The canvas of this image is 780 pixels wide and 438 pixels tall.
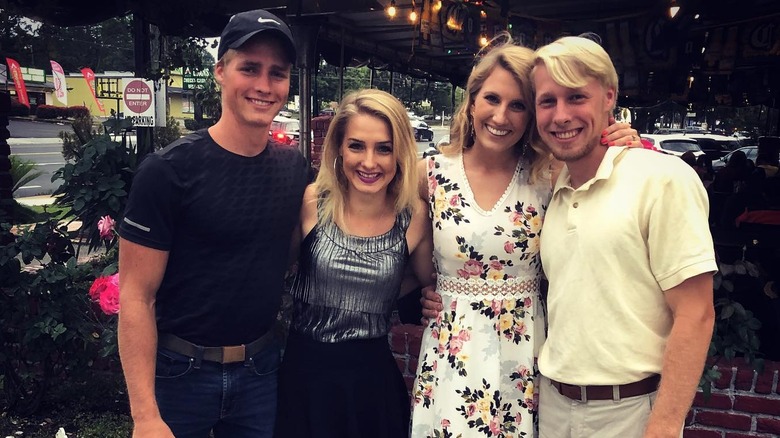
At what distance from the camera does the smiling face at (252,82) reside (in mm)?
1838

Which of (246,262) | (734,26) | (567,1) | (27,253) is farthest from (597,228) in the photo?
(734,26)

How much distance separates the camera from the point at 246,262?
1849 mm

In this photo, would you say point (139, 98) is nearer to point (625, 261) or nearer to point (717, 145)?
Result: point (625, 261)

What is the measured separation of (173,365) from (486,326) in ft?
3.42

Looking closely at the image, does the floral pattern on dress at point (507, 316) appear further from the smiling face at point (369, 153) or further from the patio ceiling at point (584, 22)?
the patio ceiling at point (584, 22)

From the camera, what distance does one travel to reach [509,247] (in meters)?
1.97

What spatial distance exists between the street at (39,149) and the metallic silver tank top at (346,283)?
10728mm

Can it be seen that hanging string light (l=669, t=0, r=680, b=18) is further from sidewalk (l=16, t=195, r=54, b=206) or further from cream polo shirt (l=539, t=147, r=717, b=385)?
sidewalk (l=16, t=195, r=54, b=206)

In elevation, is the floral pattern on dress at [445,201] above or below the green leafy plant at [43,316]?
above

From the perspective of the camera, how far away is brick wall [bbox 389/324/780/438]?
256 cm

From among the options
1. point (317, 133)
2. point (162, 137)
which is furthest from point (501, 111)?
point (162, 137)

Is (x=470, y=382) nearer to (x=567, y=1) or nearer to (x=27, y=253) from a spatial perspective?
(x=27, y=253)

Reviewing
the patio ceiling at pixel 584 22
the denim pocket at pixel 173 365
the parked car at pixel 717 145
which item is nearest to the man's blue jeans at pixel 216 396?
the denim pocket at pixel 173 365

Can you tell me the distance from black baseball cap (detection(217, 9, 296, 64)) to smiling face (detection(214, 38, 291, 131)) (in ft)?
0.09
